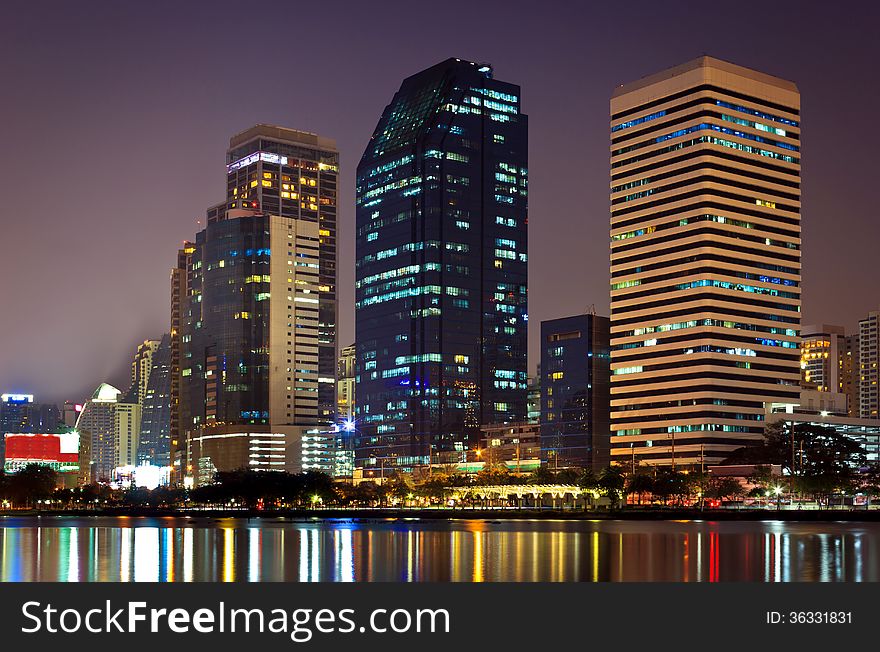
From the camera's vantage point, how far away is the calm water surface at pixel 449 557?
272 ft

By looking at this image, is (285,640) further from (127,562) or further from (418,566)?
(127,562)

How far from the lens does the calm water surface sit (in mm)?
83000

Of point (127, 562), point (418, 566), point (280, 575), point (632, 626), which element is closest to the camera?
point (632, 626)

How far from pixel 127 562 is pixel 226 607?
52120mm

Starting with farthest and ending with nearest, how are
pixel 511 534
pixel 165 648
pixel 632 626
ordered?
pixel 511 534
pixel 632 626
pixel 165 648

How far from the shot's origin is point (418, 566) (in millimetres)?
91438

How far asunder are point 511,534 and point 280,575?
6282cm

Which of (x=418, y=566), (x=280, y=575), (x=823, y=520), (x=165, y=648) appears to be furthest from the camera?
(x=823, y=520)

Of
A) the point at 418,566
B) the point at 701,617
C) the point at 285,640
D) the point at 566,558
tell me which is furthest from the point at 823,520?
the point at 285,640

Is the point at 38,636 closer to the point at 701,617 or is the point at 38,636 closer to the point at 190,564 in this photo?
the point at 701,617

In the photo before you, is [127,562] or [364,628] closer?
[364,628]

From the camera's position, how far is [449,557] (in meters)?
100

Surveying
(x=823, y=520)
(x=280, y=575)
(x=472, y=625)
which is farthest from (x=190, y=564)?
(x=823, y=520)

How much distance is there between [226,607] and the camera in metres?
49.0
